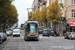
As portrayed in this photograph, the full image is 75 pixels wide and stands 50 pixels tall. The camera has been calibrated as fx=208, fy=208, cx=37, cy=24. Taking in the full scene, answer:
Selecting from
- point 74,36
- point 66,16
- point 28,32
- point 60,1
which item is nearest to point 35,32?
point 28,32

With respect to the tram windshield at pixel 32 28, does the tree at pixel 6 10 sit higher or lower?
higher

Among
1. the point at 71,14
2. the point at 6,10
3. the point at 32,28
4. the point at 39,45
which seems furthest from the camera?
the point at 71,14

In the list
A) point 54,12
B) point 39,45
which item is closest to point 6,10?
point 39,45

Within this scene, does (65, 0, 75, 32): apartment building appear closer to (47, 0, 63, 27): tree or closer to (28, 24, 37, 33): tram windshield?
(47, 0, 63, 27): tree

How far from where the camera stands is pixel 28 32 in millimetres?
32969

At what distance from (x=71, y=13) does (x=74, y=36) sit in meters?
21.2

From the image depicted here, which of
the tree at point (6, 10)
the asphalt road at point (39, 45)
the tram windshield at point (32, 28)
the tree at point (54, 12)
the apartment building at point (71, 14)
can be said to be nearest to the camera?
the asphalt road at point (39, 45)

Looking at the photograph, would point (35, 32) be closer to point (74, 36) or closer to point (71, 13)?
point (74, 36)

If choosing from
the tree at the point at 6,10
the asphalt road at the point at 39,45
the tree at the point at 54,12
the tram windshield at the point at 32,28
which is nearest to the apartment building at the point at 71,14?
Result: the tree at the point at 54,12

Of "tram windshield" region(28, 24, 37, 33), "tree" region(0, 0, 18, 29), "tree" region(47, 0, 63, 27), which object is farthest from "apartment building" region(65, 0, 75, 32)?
"tram windshield" region(28, 24, 37, 33)

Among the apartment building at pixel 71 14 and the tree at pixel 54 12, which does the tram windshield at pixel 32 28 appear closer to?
the apartment building at pixel 71 14

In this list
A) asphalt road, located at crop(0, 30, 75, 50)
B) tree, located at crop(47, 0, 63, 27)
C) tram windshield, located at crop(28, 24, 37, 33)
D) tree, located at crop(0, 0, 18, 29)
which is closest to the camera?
asphalt road, located at crop(0, 30, 75, 50)

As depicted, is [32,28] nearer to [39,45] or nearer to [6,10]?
[39,45]

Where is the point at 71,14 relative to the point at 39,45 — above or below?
above
